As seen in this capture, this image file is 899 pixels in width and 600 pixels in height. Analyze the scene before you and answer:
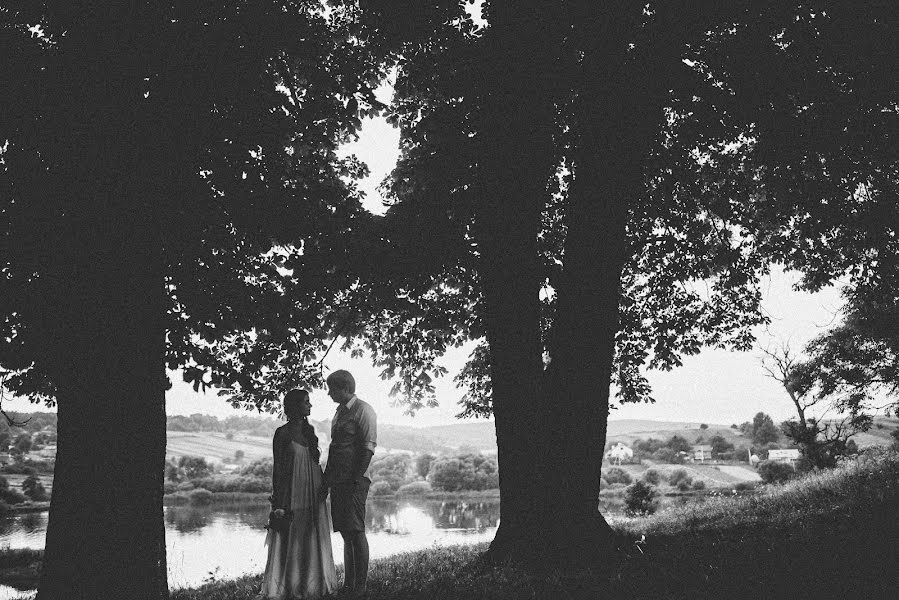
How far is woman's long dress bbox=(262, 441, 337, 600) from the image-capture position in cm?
501

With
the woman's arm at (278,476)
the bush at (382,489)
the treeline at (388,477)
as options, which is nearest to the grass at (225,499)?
the treeline at (388,477)

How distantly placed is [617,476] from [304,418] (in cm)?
6651

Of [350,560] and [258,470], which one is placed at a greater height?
[350,560]

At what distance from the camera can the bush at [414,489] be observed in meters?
60.4

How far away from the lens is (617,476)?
6500 centimetres

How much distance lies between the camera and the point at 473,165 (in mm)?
7797

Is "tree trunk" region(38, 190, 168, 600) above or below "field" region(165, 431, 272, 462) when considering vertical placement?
above

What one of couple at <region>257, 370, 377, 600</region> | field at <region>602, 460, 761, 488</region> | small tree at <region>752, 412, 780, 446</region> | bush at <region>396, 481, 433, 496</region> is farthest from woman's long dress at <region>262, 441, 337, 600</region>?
small tree at <region>752, 412, 780, 446</region>

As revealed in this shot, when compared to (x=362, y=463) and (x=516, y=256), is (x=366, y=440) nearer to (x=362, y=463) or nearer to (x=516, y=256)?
(x=362, y=463)

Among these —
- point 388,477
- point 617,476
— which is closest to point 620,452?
point 617,476

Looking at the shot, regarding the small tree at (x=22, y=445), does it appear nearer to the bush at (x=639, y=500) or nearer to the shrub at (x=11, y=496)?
the shrub at (x=11, y=496)

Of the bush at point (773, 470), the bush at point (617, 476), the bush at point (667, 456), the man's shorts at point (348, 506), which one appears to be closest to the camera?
the man's shorts at point (348, 506)

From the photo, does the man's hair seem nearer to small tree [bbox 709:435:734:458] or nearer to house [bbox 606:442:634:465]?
house [bbox 606:442:634:465]

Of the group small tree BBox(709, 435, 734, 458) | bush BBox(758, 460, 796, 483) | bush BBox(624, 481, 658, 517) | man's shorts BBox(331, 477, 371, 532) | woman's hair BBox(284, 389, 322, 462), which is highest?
woman's hair BBox(284, 389, 322, 462)
